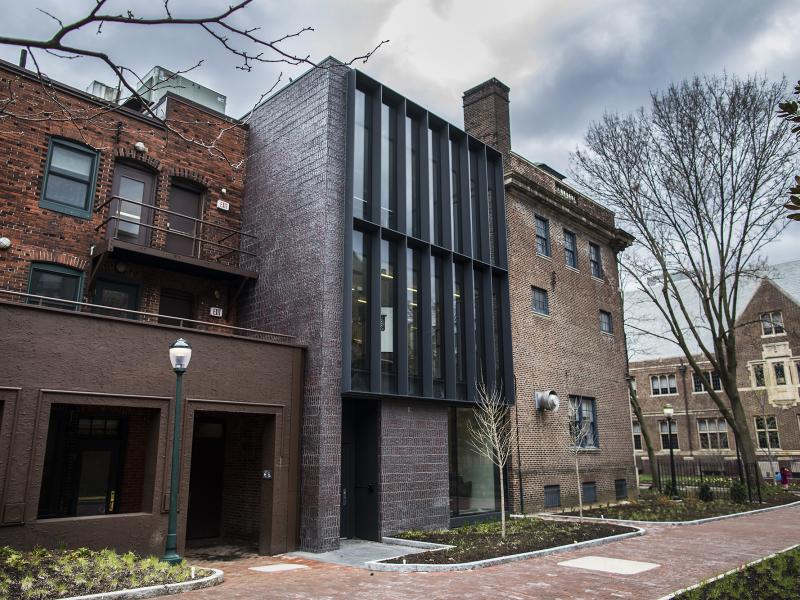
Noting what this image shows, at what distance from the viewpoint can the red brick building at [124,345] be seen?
414 inches

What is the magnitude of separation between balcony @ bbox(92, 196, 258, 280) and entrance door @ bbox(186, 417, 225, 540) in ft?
12.8

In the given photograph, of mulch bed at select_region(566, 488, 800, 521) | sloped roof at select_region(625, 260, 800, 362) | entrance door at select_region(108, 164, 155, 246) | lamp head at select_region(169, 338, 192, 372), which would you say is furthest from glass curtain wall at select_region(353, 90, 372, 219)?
sloped roof at select_region(625, 260, 800, 362)

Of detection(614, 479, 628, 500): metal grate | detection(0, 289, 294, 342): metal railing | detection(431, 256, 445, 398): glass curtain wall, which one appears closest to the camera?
detection(0, 289, 294, 342): metal railing

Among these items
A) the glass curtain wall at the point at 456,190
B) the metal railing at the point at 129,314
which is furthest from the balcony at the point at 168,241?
the glass curtain wall at the point at 456,190

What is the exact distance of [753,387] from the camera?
145ft

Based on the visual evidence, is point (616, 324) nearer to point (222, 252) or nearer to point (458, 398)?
point (458, 398)

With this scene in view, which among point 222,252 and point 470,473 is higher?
point 222,252

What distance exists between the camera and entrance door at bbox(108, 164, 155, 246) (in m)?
14.7

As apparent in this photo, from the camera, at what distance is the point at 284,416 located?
540 inches

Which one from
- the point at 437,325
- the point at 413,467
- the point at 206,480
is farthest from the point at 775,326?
the point at 206,480

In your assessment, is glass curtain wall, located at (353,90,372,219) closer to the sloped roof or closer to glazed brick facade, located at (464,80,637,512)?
glazed brick facade, located at (464,80,637,512)

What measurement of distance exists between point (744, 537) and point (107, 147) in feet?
59.1

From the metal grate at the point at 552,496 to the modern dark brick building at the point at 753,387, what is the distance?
990 inches

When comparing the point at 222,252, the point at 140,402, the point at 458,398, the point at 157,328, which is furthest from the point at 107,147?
the point at 458,398
